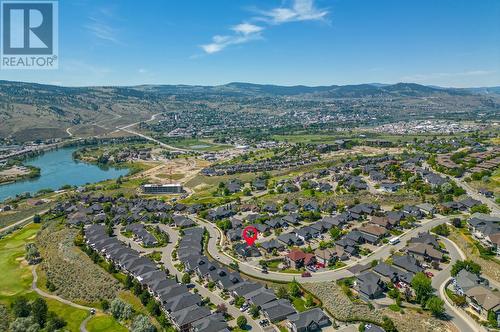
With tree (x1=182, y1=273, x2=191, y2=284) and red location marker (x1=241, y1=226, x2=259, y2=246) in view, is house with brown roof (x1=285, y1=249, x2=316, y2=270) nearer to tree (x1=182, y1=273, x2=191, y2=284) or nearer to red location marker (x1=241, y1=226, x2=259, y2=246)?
red location marker (x1=241, y1=226, x2=259, y2=246)

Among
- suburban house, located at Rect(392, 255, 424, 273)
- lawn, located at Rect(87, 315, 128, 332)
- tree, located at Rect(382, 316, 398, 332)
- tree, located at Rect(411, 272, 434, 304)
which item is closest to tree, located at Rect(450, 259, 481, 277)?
suburban house, located at Rect(392, 255, 424, 273)

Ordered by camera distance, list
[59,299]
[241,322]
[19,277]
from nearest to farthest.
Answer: [241,322]
[59,299]
[19,277]

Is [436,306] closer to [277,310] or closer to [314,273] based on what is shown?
[314,273]

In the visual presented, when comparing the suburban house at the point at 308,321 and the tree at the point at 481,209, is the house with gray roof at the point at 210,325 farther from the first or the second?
the tree at the point at 481,209

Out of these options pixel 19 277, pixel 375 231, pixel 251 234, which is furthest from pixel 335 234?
pixel 19 277

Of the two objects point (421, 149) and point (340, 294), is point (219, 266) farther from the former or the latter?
point (421, 149)

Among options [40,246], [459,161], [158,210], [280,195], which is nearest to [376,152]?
[459,161]
